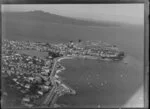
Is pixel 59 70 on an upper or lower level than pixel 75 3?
lower

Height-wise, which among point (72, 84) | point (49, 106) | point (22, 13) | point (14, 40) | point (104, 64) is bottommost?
point (49, 106)

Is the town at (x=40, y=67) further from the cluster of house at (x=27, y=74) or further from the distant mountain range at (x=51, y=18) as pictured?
the distant mountain range at (x=51, y=18)

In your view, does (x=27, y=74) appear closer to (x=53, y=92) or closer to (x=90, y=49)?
(x=53, y=92)

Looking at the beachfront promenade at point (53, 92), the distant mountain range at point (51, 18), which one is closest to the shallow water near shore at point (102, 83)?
the beachfront promenade at point (53, 92)

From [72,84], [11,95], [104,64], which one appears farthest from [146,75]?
[11,95]

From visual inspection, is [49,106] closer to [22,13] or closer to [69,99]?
[69,99]

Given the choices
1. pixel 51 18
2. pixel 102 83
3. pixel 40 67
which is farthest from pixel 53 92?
pixel 51 18

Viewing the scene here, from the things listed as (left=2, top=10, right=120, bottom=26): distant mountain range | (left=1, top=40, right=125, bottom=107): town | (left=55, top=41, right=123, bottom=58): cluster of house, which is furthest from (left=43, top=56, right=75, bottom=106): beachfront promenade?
(left=2, top=10, right=120, bottom=26): distant mountain range

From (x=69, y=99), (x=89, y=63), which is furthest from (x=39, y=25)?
(x=69, y=99)
